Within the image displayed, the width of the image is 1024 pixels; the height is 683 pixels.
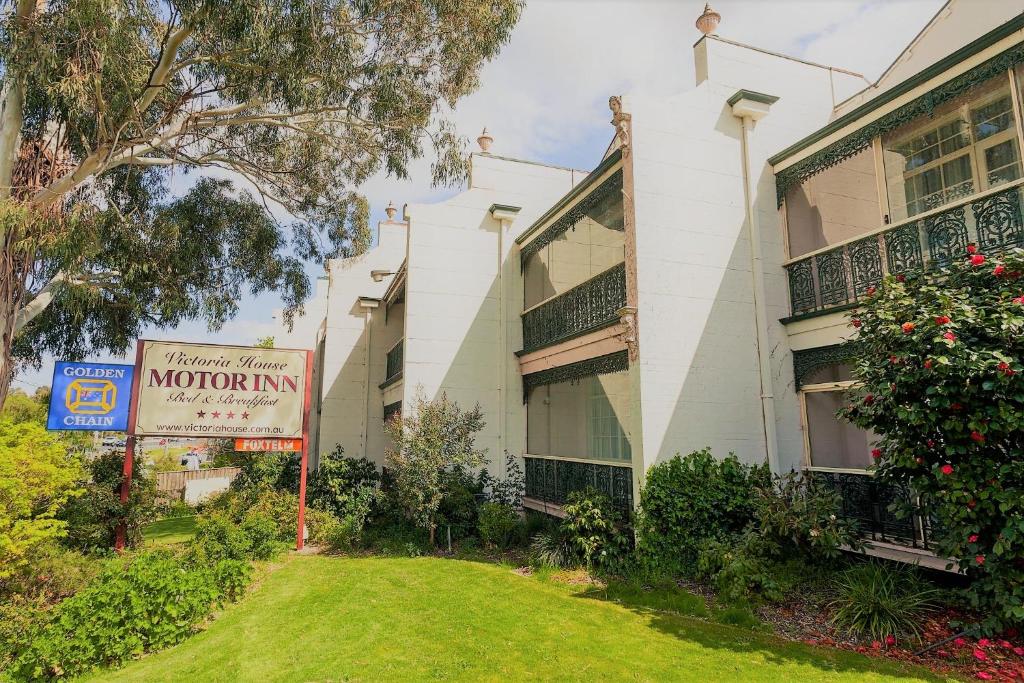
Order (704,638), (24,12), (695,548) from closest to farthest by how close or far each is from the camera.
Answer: (704,638) → (695,548) → (24,12)

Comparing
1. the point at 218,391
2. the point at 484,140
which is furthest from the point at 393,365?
the point at 484,140

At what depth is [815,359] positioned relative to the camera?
8531mm

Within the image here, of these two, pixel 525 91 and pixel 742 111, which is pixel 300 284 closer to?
pixel 525 91

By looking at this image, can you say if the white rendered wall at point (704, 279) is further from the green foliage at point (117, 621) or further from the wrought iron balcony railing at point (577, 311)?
the green foliage at point (117, 621)

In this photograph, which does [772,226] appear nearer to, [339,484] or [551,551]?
[551,551]

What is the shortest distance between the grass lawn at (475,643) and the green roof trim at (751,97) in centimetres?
779

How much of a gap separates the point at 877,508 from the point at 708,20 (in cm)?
787

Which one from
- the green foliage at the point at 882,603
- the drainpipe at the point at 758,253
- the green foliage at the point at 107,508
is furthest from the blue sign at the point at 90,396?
the green foliage at the point at 882,603

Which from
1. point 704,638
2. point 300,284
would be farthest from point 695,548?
point 300,284

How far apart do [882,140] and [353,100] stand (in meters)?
10.3

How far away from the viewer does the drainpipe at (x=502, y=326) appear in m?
12.9

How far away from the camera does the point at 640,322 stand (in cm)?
851

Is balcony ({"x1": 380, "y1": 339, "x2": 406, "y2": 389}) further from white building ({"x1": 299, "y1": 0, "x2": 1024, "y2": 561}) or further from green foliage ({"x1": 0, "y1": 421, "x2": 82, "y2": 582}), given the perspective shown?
green foliage ({"x1": 0, "y1": 421, "x2": 82, "y2": 582})

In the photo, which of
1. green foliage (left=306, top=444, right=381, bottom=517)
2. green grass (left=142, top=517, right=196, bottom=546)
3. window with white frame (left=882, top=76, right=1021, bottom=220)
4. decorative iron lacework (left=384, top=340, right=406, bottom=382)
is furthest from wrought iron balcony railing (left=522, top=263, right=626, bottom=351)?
green grass (left=142, top=517, right=196, bottom=546)
